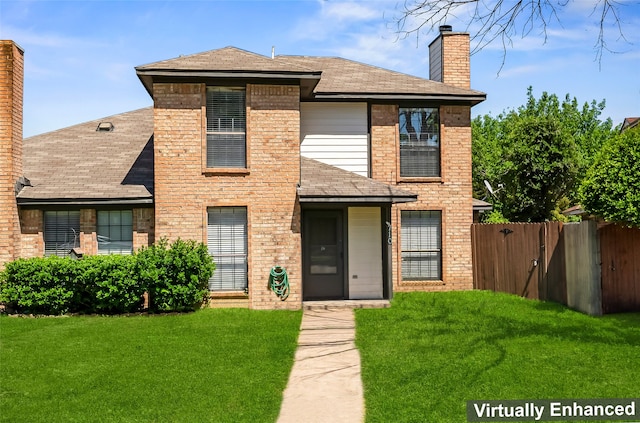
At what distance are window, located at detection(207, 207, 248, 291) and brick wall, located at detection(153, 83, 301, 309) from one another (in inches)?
8.5

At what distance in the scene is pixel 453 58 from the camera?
18500 mm

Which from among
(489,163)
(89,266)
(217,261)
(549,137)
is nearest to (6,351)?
(89,266)

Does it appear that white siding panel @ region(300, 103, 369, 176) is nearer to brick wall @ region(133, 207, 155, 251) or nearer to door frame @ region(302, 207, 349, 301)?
door frame @ region(302, 207, 349, 301)

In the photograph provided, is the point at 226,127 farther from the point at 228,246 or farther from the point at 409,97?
the point at 409,97

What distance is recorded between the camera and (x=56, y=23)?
1102 cm

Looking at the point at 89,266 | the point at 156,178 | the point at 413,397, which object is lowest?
the point at 413,397

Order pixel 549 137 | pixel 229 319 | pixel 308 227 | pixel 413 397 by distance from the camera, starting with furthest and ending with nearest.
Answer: pixel 549 137, pixel 308 227, pixel 229 319, pixel 413 397

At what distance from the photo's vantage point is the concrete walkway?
7.27 m

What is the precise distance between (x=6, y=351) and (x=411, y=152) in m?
10.9

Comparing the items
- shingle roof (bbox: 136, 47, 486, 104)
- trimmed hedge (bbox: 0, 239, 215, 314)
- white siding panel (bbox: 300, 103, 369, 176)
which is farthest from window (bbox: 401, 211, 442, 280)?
trimmed hedge (bbox: 0, 239, 215, 314)

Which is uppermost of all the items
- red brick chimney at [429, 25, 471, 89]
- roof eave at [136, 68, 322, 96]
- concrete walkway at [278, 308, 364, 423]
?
red brick chimney at [429, 25, 471, 89]

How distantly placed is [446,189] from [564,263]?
13.5ft

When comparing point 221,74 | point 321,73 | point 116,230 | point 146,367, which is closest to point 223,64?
point 221,74

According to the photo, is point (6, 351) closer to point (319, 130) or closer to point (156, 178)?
point (156, 178)
